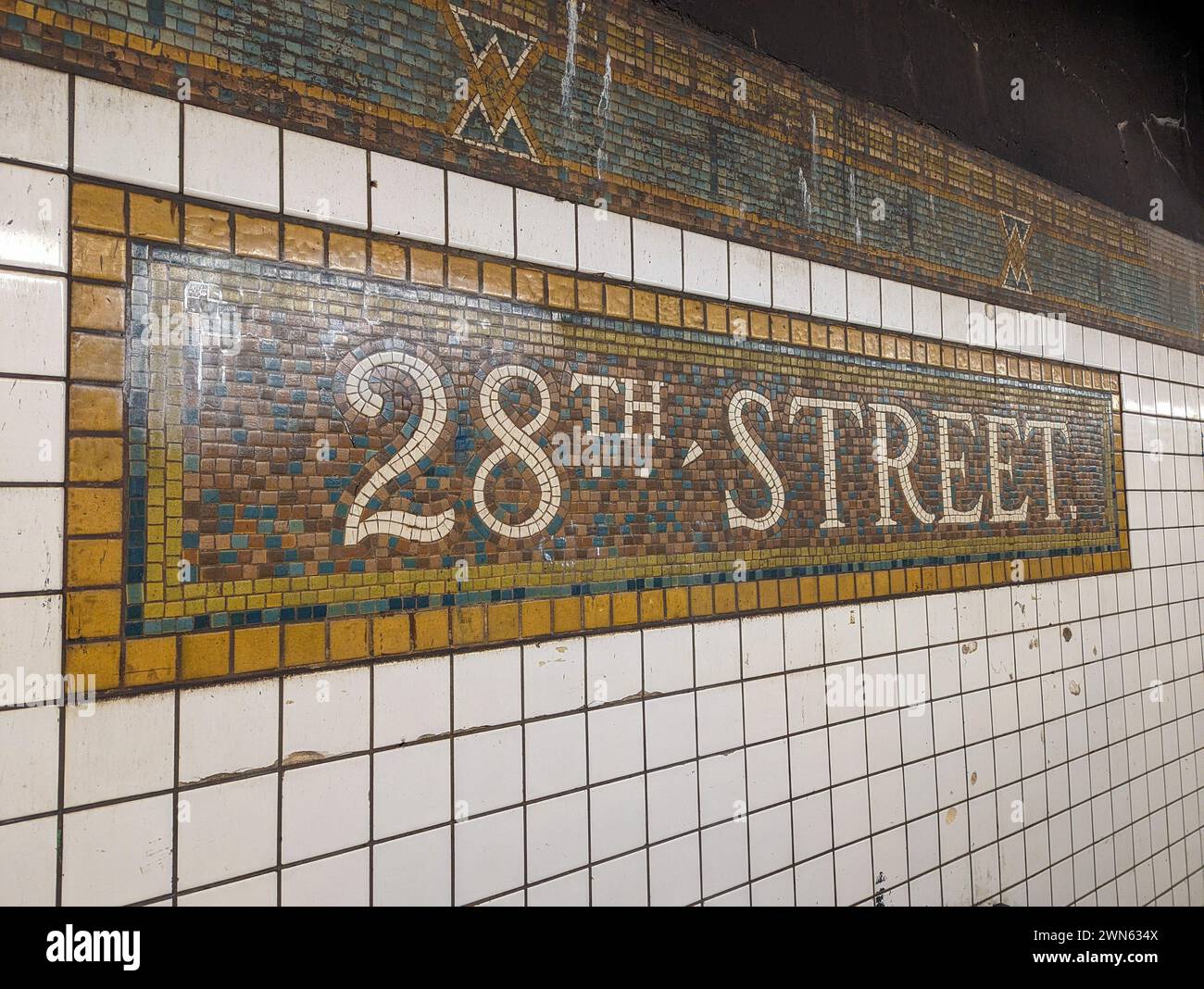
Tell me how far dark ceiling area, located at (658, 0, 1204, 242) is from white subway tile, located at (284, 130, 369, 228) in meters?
1.00

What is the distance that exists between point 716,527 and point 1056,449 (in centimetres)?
173

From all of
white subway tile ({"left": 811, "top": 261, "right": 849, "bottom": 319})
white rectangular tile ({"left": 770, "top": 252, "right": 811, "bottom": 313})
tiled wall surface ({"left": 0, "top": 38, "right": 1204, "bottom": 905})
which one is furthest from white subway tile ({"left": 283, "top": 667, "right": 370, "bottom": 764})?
Answer: white subway tile ({"left": 811, "top": 261, "right": 849, "bottom": 319})

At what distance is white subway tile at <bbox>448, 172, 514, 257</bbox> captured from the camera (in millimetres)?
1539

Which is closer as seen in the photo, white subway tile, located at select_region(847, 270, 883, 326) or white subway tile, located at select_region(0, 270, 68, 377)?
white subway tile, located at select_region(0, 270, 68, 377)

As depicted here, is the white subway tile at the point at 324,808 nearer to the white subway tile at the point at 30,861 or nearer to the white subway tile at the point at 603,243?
the white subway tile at the point at 30,861

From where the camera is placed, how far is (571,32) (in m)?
1.72

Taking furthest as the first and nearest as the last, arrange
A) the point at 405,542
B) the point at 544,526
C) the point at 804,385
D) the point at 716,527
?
the point at 804,385 < the point at 716,527 < the point at 544,526 < the point at 405,542

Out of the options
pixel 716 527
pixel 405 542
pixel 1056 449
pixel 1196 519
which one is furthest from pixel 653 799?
pixel 1196 519

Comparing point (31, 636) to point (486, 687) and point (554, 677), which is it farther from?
point (554, 677)

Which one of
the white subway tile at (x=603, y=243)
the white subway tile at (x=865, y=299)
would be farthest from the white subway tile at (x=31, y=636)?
the white subway tile at (x=865, y=299)

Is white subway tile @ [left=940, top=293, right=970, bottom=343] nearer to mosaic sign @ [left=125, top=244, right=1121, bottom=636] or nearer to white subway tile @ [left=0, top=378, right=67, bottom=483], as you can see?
mosaic sign @ [left=125, top=244, right=1121, bottom=636]

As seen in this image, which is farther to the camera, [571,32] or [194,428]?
[571,32]

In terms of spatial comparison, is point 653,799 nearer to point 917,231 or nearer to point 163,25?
point 163,25

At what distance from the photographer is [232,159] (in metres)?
1.30
